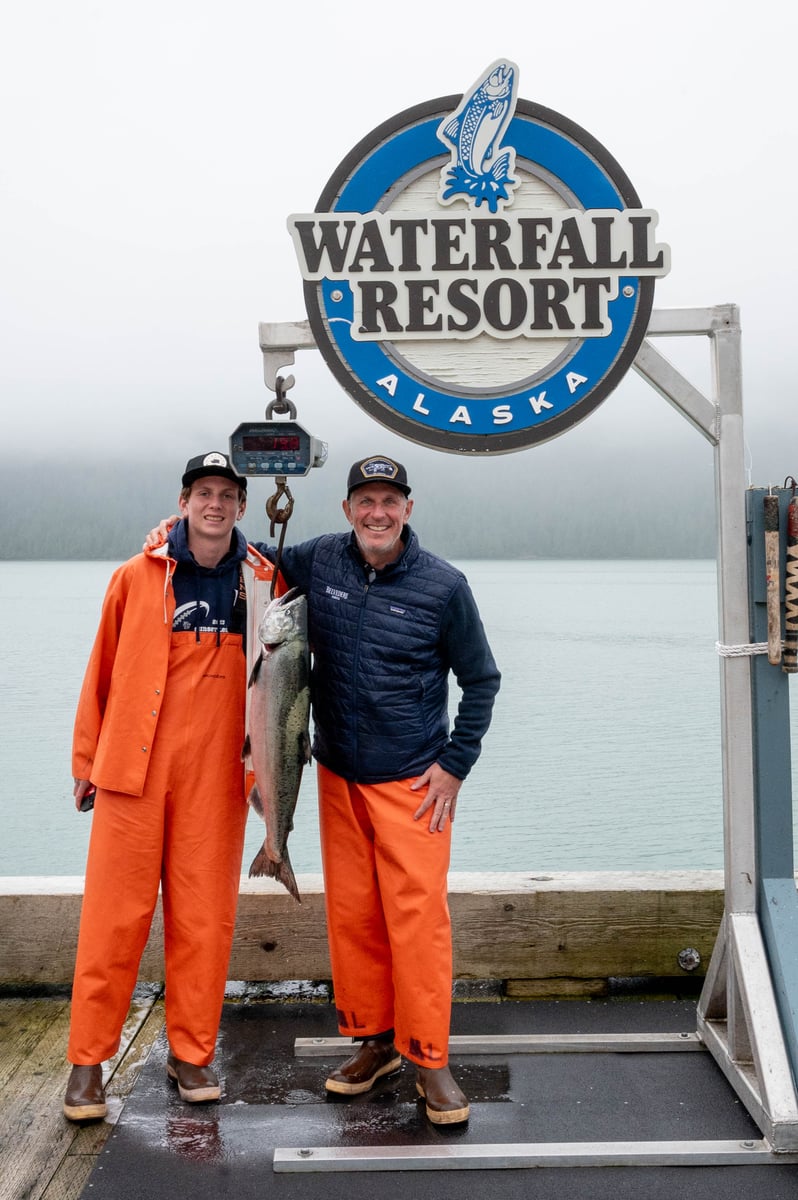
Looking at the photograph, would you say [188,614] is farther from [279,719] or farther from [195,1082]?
[195,1082]

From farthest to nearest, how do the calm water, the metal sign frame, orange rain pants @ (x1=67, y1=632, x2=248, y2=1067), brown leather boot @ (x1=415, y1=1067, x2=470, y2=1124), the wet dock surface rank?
1. the calm water
2. the metal sign frame
3. orange rain pants @ (x1=67, y1=632, x2=248, y2=1067)
4. brown leather boot @ (x1=415, y1=1067, x2=470, y2=1124)
5. the wet dock surface

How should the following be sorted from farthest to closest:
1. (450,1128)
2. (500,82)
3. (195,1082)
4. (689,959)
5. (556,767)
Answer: (556,767) → (689,959) → (500,82) → (195,1082) → (450,1128)

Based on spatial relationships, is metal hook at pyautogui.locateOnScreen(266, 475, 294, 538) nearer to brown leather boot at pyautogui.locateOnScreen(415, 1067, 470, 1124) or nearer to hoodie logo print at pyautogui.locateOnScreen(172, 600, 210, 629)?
hoodie logo print at pyautogui.locateOnScreen(172, 600, 210, 629)

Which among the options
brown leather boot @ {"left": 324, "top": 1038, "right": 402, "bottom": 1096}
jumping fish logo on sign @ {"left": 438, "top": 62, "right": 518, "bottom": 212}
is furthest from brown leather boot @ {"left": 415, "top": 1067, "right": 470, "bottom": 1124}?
jumping fish logo on sign @ {"left": 438, "top": 62, "right": 518, "bottom": 212}

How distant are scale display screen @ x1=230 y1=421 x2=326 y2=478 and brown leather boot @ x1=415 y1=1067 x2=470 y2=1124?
1779 mm

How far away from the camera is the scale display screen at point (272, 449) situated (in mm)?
3004

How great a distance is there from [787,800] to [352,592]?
149cm

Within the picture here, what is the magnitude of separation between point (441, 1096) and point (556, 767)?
17.8 m

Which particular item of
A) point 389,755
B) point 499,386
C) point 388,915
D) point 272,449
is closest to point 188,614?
point 272,449

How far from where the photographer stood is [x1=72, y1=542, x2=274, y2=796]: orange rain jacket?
2.94 meters

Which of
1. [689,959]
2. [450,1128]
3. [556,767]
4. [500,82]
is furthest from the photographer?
[556,767]

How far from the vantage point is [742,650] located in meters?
3.20

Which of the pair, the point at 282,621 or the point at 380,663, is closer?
the point at 282,621

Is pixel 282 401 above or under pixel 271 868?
above
